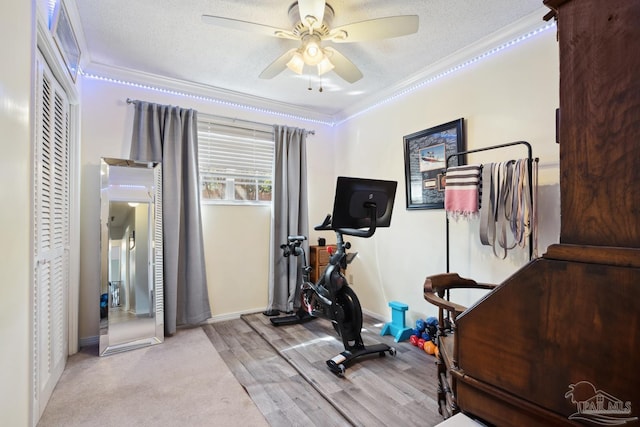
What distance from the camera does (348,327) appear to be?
8.34ft

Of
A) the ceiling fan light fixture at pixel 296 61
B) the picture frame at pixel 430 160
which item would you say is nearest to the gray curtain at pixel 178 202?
the ceiling fan light fixture at pixel 296 61

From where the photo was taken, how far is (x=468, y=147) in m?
2.68

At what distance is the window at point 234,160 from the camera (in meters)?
3.50

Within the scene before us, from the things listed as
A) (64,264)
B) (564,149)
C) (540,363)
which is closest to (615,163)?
(564,149)

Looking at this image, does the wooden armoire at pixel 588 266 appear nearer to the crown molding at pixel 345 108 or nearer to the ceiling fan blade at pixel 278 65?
the ceiling fan blade at pixel 278 65

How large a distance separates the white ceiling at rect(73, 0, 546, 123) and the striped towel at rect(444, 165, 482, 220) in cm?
107

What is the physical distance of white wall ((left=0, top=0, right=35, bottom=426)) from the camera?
3.74ft

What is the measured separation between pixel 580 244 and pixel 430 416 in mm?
1716

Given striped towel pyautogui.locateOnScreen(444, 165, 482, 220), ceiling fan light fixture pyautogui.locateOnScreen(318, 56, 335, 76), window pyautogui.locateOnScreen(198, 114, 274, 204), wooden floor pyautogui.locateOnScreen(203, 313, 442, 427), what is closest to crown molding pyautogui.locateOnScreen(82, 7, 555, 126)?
window pyautogui.locateOnScreen(198, 114, 274, 204)

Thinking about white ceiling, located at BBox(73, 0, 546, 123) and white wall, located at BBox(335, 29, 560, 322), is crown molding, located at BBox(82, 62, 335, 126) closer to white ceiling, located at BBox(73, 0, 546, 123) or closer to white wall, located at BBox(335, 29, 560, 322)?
white ceiling, located at BBox(73, 0, 546, 123)

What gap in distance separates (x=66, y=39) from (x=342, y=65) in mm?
1925

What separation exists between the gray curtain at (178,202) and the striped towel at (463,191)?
2479 mm

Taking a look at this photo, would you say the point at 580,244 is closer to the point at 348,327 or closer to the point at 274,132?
the point at 348,327

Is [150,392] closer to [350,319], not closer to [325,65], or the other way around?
[350,319]
